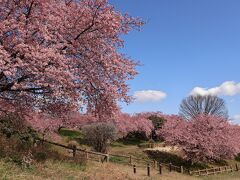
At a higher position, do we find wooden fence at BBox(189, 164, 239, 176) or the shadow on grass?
the shadow on grass

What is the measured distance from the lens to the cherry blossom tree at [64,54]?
13.7m

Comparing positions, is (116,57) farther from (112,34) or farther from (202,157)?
Result: (202,157)

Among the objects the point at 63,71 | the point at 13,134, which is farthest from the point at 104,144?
the point at 63,71

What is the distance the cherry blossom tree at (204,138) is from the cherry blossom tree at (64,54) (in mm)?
28878

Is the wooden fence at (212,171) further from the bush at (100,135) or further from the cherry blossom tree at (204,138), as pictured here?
the bush at (100,135)

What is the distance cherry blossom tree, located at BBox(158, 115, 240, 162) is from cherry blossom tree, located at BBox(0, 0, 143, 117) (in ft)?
94.7

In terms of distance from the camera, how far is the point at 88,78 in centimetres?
1611

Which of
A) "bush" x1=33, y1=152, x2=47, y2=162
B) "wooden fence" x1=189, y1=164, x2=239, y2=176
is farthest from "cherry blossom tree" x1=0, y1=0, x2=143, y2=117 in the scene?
"wooden fence" x1=189, y1=164, x2=239, y2=176

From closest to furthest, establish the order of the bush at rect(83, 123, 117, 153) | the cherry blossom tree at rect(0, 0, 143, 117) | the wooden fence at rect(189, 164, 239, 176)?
the cherry blossom tree at rect(0, 0, 143, 117)
the bush at rect(83, 123, 117, 153)
the wooden fence at rect(189, 164, 239, 176)

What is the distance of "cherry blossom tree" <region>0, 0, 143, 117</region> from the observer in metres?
13.7

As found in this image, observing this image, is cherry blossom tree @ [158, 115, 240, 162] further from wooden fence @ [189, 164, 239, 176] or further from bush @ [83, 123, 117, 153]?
bush @ [83, 123, 117, 153]

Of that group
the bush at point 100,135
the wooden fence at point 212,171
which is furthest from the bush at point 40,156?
the wooden fence at point 212,171

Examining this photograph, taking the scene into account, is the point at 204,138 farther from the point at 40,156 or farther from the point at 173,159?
the point at 40,156

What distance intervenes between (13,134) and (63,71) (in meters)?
11.5
